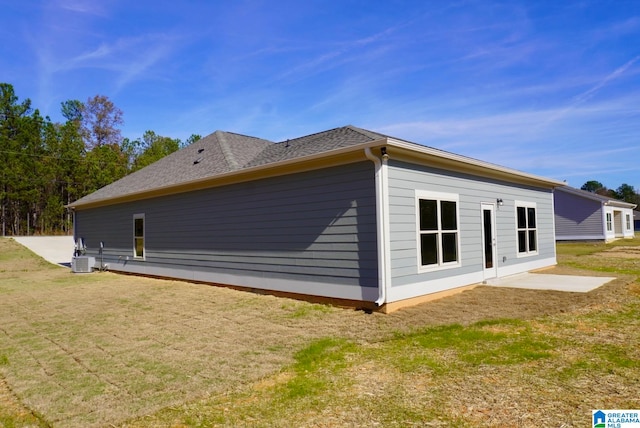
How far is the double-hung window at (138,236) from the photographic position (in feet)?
45.7

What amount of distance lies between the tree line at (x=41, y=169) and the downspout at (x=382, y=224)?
120ft

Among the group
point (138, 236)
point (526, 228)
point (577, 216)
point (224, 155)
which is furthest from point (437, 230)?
point (577, 216)

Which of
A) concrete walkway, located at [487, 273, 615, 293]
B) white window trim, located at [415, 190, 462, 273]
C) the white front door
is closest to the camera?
white window trim, located at [415, 190, 462, 273]

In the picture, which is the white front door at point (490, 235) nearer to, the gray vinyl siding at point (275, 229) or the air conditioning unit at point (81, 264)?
the gray vinyl siding at point (275, 229)

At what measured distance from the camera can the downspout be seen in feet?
22.6

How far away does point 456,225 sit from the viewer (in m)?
8.83

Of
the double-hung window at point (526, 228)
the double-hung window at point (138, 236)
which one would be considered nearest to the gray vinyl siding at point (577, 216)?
the double-hung window at point (526, 228)

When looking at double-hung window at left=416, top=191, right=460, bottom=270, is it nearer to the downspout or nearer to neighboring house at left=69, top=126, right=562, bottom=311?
neighboring house at left=69, top=126, right=562, bottom=311

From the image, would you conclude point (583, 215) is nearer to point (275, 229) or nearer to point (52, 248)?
point (275, 229)

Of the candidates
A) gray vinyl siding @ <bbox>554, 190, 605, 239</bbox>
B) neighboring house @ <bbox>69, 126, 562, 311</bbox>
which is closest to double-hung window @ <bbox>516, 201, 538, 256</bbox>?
neighboring house @ <bbox>69, 126, 562, 311</bbox>

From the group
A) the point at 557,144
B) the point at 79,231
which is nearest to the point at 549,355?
the point at 79,231

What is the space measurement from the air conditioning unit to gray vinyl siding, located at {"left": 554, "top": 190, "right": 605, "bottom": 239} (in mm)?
29846

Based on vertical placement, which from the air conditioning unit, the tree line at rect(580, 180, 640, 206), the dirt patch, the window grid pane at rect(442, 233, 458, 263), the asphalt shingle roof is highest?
the tree line at rect(580, 180, 640, 206)

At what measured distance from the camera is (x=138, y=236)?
14.1m
